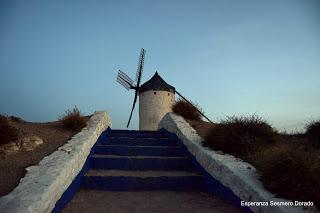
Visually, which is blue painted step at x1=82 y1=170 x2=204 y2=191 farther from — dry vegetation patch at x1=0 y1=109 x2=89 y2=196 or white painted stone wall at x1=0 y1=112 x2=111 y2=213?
dry vegetation patch at x1=0 y1=109 x2=89 y2=196

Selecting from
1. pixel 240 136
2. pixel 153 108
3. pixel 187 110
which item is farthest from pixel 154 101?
pixel 240 136

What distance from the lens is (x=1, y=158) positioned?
5.11 metres

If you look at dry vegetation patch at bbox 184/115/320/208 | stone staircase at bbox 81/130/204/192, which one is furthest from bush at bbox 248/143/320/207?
stone staircase at bbox 81/130/204/192

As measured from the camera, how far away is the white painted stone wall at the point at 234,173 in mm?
3730

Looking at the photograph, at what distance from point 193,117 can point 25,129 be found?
532 cm

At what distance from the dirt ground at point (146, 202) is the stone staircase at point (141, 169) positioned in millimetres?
184

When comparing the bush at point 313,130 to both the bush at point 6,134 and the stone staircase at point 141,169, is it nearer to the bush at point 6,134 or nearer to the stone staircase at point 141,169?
the stone staircase at point 141,169

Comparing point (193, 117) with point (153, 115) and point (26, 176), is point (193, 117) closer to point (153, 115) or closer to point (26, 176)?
point (26, 176)

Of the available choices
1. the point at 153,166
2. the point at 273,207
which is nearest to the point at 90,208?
the point at 153,166

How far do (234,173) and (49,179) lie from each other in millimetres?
2631

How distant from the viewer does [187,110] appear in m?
10.3

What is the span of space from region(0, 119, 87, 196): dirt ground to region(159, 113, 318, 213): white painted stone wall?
285 centimetres

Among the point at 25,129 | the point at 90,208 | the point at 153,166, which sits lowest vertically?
the point at 90,208

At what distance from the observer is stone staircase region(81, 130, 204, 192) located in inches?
Result: 225
